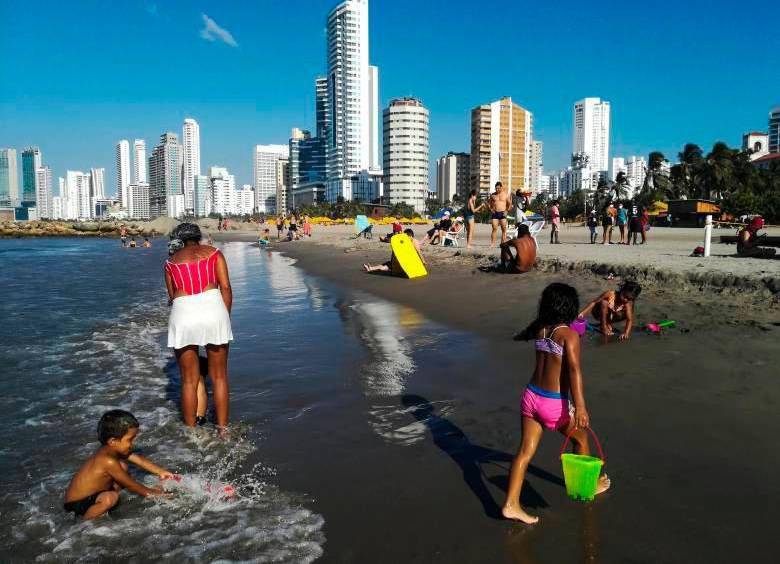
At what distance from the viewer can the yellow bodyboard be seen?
13.7 metres

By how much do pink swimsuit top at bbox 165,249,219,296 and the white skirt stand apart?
6cm

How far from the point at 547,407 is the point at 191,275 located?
288 cm

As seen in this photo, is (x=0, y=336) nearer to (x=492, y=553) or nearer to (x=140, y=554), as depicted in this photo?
(x=140, y=554)

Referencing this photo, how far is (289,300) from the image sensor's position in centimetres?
1223

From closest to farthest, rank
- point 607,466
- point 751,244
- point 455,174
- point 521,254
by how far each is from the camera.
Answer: point 607,466, point 521,254, point 751,244, point 455,174

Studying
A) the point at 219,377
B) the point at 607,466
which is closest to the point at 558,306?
the point at 607,466

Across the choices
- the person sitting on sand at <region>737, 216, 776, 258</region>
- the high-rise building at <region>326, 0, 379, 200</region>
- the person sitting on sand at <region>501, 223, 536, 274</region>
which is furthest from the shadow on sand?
the high-rise building at <region>326, 0, 379, 200</region>

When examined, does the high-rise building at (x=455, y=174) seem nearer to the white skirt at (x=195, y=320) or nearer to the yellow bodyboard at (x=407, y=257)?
the yellow bodyboard at (x=407, y=257)

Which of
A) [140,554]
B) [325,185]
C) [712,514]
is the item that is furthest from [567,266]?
[325,185]

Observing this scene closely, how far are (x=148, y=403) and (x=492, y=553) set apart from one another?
13.1 ft

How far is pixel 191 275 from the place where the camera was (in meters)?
4.25

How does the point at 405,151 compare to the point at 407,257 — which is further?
the point at 405,151

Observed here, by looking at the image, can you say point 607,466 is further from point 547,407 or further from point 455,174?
point 455,174

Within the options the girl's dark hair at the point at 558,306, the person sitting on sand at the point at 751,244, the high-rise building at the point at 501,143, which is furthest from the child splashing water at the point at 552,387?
the high-rise building at the point at 501,143
